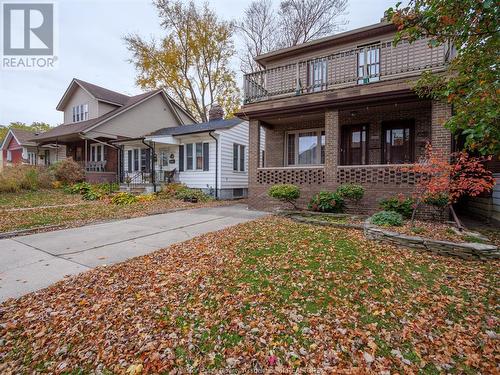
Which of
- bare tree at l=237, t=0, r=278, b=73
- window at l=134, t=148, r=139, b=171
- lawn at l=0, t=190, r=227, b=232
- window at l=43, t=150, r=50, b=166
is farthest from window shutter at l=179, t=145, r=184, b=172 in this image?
window at l=43, t=150, r=50, b=166

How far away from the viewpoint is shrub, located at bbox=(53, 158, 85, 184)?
15805mm

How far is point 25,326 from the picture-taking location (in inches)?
111

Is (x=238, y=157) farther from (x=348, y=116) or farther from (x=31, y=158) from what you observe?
(x=31, y=158)

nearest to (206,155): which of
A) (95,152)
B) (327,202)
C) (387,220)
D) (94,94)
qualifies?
(327,202)

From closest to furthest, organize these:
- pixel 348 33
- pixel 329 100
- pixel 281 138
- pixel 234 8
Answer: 1. pixel 329 100
2. pixel 348 33
3. pixel 281 138
4. pixel 234 8

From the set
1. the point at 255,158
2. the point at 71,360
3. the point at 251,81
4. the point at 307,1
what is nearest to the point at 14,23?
the point at 251,81

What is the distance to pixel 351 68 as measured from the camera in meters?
10.1

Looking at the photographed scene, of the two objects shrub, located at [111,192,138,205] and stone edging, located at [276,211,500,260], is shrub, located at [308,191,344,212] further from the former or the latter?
shrub, located at [111,192,138,205]

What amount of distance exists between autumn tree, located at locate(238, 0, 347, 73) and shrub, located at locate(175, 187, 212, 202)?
51.7 feet

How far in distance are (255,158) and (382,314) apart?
8.06 m

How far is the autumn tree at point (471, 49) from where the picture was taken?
3033 millimetres

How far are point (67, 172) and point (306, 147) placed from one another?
15.1 metres

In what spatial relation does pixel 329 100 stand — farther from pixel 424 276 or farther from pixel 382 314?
pixel 382 314

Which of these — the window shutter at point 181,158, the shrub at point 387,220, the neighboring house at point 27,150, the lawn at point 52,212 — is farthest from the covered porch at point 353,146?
the neighboring house at point 27,150
